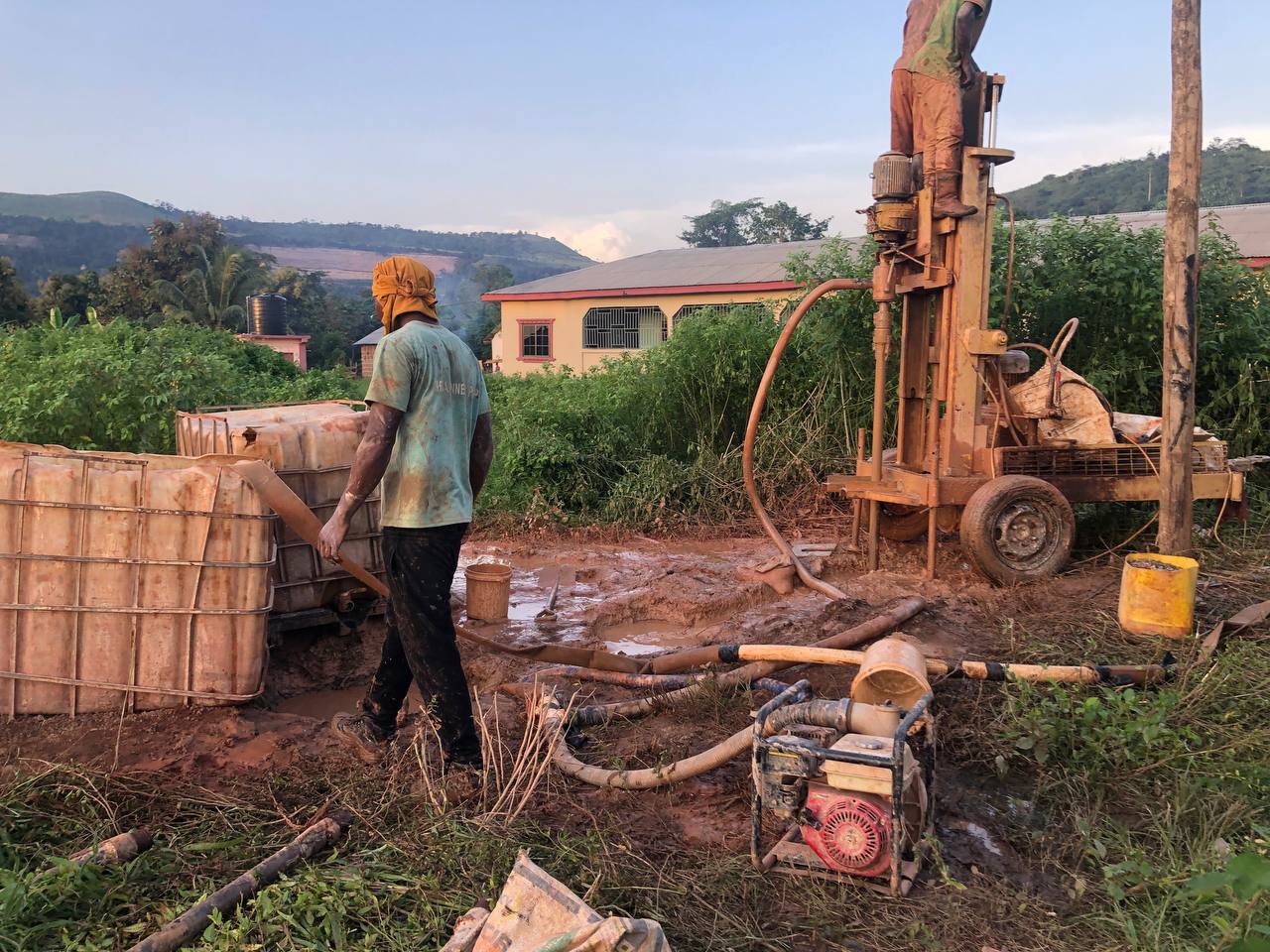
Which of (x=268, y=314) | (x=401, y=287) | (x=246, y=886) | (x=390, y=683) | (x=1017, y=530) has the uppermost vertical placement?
(x=268, y=314)

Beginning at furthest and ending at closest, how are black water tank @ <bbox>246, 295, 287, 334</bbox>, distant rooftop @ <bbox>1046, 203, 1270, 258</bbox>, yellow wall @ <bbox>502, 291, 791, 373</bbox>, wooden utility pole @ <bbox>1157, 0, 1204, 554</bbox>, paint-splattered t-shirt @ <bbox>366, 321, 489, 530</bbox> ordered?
black water tank @ <bbox>246, 295, 287, 334</bbox>
yellow wall @ <bbox>502, 291, 791, 373</bbox>
distant rooftop @ <bbox>1046, 203, 1270, 258</bbox>
wooden utility pole @ <bbox>1157, 0, 1204, 554</bbox>
paint-splattered t-shirt @ <bbox>366, 321, 489, 530</bbox>

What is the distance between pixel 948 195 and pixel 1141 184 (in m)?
42.5

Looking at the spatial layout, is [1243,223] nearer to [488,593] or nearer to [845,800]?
[488,593]

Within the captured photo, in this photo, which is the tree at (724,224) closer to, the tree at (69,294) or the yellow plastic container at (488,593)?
the tree at (69,294)

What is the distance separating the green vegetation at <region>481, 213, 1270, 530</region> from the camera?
9.30m

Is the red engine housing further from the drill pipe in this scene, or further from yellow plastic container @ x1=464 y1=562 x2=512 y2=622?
yellow plastic container @ x1=464 y1=562 x2=512 y2=622

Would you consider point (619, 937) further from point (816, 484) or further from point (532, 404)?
point (532, 404)

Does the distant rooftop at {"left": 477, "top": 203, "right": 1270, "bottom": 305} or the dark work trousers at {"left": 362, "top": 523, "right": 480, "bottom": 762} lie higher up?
the distant rooftop at {"left": 477, "top": 203, "right": 1270, "bottom": 305}

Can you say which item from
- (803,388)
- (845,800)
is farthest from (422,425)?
(803,388)

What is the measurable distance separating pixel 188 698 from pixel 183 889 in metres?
1.50

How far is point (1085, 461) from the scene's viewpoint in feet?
22.6

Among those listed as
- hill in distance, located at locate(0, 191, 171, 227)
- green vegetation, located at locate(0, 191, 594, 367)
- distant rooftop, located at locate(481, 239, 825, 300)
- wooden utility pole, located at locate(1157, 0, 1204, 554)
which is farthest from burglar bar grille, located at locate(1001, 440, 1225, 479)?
hill in distance, located at locate(0, 191, 171, 227)

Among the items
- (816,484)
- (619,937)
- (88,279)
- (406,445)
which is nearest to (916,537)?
(816,484)

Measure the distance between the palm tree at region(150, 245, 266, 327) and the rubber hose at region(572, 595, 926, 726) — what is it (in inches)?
1218
